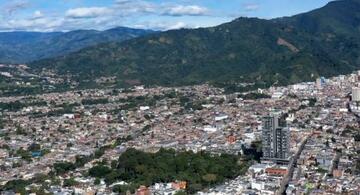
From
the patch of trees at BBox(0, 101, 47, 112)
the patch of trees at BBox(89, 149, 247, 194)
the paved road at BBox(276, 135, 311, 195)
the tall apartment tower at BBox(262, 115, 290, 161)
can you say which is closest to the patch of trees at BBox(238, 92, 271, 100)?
the patch of trees at BBox(0, 101, 47, 112)

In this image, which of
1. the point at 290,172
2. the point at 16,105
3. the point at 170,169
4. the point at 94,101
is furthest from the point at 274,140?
the point at 16,105

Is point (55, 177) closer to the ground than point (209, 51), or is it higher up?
closer to the ground

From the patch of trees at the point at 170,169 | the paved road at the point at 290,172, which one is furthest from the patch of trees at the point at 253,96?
the patch of trees at the point at 170,169

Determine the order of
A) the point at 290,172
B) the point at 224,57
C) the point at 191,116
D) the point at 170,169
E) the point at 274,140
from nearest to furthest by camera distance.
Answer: the point at 170,169 < the point at 290,172 < the point at 274,140 < the point at 191,116 < the point at 224,57

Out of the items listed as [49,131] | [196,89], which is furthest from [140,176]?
[196,89]

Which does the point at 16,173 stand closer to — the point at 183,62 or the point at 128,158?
the point at 128,158

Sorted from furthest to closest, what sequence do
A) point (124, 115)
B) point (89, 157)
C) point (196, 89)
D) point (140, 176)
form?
point (196, 89), point (124, 115), point (89, 157), point (140, 176)

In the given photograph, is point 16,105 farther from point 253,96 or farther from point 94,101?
point 253,96
